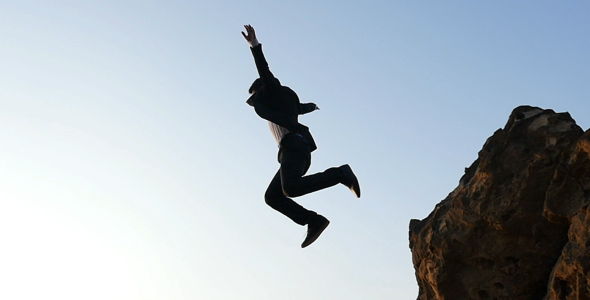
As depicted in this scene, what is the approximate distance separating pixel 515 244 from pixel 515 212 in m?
0.35

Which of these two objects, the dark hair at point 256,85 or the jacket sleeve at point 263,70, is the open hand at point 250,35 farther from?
the dark hair at point 256,85

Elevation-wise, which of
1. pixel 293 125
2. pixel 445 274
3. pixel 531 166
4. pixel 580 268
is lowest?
pixel 580 268

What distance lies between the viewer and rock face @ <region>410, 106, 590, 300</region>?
23.8 ft

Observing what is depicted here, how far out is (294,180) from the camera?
30.5 ft

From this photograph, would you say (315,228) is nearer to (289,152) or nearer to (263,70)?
(289,152)

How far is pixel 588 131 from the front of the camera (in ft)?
23.5

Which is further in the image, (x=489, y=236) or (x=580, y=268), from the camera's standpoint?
(x=489, y=236)

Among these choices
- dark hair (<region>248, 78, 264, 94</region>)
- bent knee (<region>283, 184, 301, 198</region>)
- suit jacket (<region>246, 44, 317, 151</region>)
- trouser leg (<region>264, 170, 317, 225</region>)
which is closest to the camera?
bent knee (<region>283, 184, 301, 198</region>)

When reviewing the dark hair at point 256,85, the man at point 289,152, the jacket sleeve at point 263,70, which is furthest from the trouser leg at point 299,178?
the dark hair at point 256,85

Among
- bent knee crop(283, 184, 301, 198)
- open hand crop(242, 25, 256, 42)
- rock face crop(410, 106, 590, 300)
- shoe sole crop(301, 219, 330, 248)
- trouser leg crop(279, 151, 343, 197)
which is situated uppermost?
open hand crop(242, 25, 256, 42)

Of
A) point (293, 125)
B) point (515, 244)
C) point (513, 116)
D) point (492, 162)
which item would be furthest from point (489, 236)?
point (293, 125)

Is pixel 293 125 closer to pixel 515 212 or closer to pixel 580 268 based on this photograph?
pixel 515 212

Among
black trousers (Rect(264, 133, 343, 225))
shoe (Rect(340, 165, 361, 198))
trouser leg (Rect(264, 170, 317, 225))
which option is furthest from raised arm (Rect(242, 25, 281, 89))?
shoe (Rect(340, 165, 361, 198))

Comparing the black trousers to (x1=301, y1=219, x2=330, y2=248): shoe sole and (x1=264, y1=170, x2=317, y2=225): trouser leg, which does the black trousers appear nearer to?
(x1=264, y1=170, x2=317, y2=225): trouser leg
